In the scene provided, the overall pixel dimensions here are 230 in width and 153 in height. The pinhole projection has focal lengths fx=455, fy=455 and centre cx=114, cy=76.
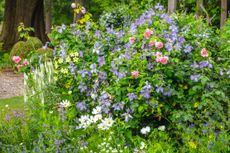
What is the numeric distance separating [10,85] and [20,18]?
223 inches

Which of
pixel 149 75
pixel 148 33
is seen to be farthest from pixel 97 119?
pixel 148 33

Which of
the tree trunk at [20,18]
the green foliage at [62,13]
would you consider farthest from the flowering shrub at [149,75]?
the green foliage at [62,13]

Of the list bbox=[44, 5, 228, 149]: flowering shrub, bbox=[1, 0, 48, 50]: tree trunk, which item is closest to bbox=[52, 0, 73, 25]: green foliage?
bbox=[1, 0, 48, 50]: tree trunk

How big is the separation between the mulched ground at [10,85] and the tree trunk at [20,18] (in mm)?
3343

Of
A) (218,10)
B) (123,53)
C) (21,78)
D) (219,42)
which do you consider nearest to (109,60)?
(123,53)

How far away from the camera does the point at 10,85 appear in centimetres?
1034

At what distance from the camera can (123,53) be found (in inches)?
189

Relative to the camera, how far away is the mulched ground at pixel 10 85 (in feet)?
31.0

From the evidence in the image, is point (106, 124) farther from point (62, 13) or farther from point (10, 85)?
point (62, 13)

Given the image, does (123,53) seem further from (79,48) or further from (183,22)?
(183,22)

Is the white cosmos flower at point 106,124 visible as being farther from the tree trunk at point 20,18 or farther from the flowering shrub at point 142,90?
the tree trunk at point 20,18

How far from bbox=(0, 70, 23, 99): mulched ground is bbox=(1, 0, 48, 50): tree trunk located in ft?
11.0

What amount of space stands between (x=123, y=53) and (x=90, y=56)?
0.44 metres

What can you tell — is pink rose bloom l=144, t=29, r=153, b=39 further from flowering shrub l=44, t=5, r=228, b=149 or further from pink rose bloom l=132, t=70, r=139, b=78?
pink rose bloom l=132, t=70, r=139, b=78
